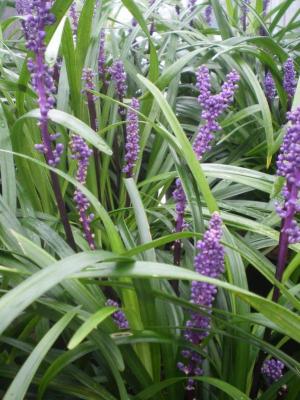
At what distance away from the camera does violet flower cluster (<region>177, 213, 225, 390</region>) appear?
23.6 inches

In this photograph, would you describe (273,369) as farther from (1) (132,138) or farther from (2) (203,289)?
(1) (132,138)

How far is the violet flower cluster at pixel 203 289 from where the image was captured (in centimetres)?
60

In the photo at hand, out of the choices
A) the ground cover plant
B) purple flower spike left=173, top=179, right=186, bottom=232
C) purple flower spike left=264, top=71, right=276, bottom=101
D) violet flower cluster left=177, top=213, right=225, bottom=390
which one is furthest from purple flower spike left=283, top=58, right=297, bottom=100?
violet flower cluster left=177, top=213, right=225, bottom=390

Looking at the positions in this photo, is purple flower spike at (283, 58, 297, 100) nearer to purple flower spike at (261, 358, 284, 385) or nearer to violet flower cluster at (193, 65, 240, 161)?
violet flower cluster at (193, 65, 240, 161)

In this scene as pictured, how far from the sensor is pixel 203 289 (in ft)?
2.11

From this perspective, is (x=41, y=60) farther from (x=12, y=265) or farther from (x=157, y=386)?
(x=157, y=386)

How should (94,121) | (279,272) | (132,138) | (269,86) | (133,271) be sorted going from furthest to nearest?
(269,86) → (94,121) → (132,138) → (279,272) → (133,271)

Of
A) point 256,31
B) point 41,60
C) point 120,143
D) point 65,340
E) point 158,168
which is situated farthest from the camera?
point 256,31

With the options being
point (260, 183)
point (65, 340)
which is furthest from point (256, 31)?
point (65, 340)

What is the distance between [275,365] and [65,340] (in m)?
0.31

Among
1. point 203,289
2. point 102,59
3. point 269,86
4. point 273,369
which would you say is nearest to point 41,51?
point 203,289

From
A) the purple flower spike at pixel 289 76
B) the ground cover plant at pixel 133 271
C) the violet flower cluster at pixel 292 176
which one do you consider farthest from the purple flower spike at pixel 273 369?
the purple flower spike at pixel 289 76

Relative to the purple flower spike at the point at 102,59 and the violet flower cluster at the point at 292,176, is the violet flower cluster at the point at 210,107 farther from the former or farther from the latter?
the purple flower spike at the point at 102,59

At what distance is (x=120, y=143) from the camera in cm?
139
